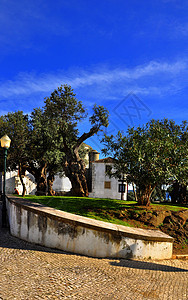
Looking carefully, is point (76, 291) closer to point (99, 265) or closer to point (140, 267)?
point (99, 265)

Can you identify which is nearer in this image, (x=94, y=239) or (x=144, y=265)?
(x=144, y=265)

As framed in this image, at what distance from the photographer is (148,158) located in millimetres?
12344

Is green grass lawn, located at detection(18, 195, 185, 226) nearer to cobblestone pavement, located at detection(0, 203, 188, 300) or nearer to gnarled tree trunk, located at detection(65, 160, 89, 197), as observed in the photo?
cobblestone pavement, located at detection(0, 203, 188, 300)

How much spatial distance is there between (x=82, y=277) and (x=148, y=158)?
711 cm

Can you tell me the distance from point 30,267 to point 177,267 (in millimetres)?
5463

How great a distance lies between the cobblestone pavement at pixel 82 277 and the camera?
6.03 meters

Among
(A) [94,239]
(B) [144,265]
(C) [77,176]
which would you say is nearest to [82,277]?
(A) [94,239]

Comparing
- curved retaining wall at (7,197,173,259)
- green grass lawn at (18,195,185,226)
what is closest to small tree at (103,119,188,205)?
green grass lawn at (18,195,185,226)

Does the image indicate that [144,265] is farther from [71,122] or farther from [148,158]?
[71,122]

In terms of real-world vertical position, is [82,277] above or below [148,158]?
below

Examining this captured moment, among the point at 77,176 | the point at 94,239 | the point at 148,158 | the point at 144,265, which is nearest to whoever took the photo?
the point at 144,265

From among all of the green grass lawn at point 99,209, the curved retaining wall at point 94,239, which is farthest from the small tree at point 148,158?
the curved retaining wall at point 94,239

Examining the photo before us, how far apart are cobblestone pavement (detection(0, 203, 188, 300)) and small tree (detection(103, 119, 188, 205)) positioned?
4493mm

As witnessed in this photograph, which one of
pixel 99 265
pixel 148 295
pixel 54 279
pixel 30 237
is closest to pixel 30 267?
pixel 54 279
